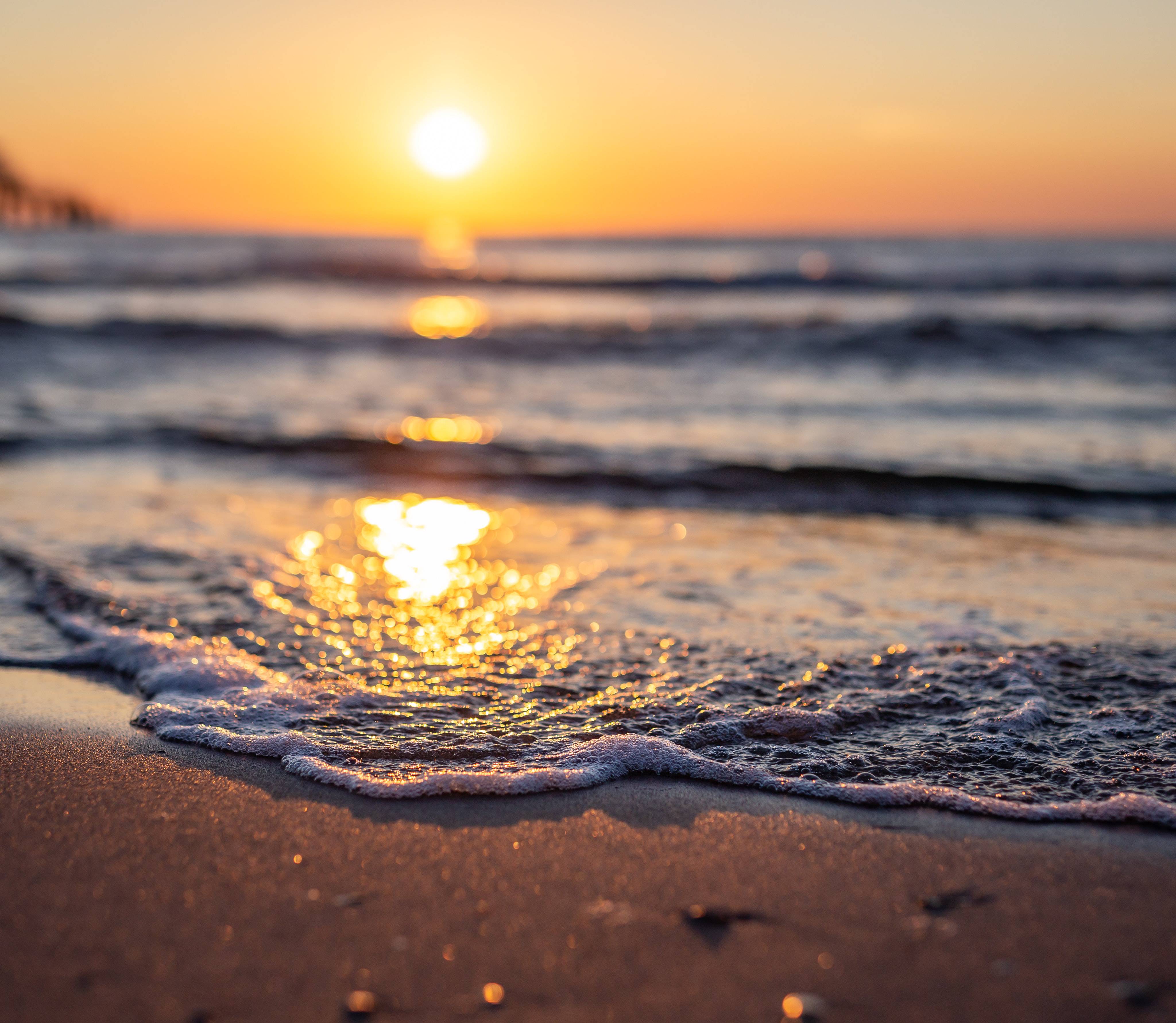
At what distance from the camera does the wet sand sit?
157 cm

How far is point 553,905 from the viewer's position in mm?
1835

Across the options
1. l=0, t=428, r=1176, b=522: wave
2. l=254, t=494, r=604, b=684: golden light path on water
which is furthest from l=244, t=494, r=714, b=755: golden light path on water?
l=0, t=428, r=1176, b=522: wave

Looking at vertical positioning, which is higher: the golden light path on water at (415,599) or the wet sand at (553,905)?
Answer: the golden light path on water at (415,599)

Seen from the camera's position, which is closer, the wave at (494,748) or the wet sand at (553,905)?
the wet sand at (553,905)

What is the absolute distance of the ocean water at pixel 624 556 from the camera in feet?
8.42

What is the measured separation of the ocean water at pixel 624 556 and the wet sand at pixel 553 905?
6.5 inches

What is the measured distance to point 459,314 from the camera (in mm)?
17688

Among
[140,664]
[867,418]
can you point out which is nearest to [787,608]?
[140,664]

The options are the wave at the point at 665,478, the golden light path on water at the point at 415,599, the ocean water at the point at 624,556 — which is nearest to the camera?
the ocean water at the point at 624,556

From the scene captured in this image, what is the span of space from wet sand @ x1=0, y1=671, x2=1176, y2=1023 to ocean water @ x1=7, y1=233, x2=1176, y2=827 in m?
0.17

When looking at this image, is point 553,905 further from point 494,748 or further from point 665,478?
point 665,478

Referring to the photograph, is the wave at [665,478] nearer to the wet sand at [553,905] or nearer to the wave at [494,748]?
the wave at [494,748]

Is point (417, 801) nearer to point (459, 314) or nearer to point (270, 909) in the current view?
point (270, 909)

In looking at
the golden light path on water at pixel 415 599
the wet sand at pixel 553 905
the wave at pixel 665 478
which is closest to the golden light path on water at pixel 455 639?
the golden light path on water at pixel 415 599
